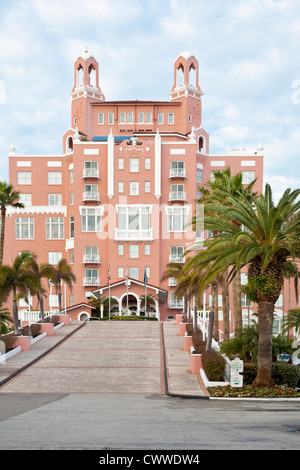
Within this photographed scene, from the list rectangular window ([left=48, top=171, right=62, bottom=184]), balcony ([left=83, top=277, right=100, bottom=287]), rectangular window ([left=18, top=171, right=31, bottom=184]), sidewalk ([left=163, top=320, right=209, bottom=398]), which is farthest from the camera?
rectangular window ([left=48, top=171, right=62, bottom=184])

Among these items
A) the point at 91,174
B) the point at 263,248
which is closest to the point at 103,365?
the point at 263,248

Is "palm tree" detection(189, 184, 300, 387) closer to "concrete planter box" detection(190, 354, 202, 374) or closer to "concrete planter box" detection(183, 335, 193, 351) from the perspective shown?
"concrete planter box" detection(190, 354, 202, 374)

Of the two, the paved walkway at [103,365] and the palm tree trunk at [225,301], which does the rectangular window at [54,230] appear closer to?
the paved walkway at [103,365]

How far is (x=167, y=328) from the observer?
40.3 m

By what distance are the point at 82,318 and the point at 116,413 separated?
42117 millimetres

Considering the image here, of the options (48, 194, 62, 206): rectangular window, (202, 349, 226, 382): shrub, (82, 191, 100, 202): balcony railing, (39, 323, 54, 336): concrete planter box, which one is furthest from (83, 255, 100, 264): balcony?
(202, 349, 226, 382): shrub

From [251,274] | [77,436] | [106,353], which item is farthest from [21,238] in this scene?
[77,436]

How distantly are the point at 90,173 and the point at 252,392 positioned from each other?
4132 cm

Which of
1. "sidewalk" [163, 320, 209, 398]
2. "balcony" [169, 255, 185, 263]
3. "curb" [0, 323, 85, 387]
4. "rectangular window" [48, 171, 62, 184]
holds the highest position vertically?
"rectangular window" [48, 171, 62, 184]

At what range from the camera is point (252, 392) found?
1933 centimetres

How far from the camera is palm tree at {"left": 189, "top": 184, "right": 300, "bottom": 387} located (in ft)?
63.4

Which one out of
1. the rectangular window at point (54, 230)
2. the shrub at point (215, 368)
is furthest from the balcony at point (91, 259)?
the shrub at point (215, 368)

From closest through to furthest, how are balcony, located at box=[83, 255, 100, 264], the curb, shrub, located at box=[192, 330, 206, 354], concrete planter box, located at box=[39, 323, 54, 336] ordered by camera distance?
the curb
shrub, located at box=[192, 330, 206, 354]
concrete planter box, located at box=[39, 323, 54, 336]
balcony, located at box=[83, 255, 100, 264]
